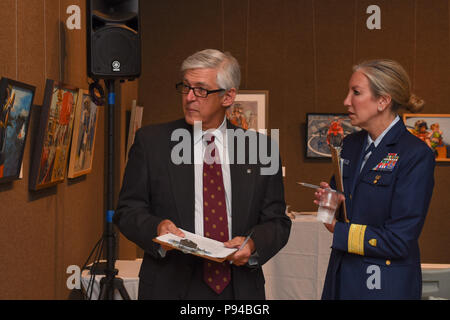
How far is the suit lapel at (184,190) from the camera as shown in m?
1.96

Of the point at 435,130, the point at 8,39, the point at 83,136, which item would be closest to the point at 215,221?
the point at 8,39

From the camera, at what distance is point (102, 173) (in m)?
4.66

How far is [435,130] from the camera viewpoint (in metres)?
5.78

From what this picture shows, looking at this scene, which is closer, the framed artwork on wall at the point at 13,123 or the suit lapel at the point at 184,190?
the suit lapel at the point at 184,190

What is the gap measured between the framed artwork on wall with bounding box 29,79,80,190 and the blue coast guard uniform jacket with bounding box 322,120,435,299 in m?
1.55

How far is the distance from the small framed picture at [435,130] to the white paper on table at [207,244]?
4479 millimetres

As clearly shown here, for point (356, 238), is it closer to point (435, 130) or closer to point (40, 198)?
point (40, 198)

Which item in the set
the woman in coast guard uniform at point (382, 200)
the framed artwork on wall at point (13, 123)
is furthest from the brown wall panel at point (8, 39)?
the woman in coast guard uniform at point (382, 200)

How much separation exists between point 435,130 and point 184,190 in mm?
4548

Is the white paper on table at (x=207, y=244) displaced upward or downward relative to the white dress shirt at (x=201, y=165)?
downward

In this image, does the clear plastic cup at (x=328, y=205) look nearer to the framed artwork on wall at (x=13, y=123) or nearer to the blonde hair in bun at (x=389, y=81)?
the blonde hair in bun at (x=389, y=81)

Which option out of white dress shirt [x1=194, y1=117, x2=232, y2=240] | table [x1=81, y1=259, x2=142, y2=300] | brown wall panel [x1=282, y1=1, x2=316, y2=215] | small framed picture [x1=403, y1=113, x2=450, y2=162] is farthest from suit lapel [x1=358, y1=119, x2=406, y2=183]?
small framed picture [x1=403, y1=113, x2=450, y2=162]


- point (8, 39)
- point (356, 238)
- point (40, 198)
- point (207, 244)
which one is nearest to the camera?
→ point (207, 244)
